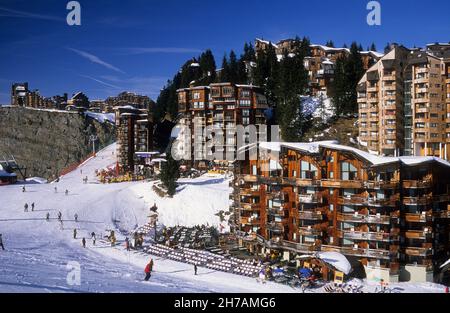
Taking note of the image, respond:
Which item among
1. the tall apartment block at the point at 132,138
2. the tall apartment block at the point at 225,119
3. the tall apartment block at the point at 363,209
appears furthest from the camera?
the tall apartment block at the point at 132,138

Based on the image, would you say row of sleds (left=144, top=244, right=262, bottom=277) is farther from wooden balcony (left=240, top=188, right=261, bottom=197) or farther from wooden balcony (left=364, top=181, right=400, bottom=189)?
wooden balcony (left=364, top=181, right=400, bottom=189)

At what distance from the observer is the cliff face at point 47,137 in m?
109

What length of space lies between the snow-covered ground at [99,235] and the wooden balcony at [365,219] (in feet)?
16.0

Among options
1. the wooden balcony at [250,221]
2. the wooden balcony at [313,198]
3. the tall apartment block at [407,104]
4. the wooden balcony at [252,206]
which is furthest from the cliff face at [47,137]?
the wooden balcony at [313,198]

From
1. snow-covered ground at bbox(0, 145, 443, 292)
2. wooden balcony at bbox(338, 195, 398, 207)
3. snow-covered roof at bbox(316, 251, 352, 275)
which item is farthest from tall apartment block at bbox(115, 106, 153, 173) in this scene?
snow-covered roof at bbox(316, 251, 352, 275)

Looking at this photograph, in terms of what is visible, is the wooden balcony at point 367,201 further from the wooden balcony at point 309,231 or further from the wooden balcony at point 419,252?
the wooden balcony at point 419,252

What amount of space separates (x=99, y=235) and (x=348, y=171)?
23523 mm

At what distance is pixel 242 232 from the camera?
1587 inches

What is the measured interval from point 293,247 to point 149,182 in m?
30.8

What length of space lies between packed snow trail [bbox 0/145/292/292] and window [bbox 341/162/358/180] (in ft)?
39.0

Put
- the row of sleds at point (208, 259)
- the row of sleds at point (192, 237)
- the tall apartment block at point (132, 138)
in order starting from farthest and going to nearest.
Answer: the tall apartment block at point (132, 138) < the row of sleds at point (192, 237) < the row of sleds at point (208, 259)

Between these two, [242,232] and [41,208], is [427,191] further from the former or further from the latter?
[41,208]

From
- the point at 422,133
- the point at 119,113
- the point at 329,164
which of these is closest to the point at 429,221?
the point at 329,164

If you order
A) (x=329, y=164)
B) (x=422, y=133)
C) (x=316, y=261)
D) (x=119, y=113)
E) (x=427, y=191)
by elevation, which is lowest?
(x=316, y=261)
